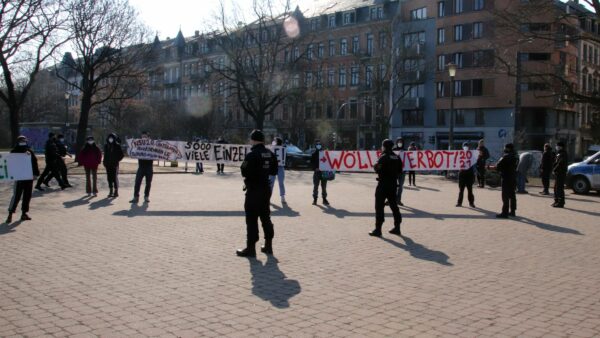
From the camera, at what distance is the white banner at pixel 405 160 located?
17.2 m

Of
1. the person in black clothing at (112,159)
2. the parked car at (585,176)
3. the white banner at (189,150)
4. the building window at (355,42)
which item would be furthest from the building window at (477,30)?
the person in black clothing at (112,159)

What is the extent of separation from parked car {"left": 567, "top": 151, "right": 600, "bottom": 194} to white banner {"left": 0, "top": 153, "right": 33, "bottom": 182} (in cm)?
1954

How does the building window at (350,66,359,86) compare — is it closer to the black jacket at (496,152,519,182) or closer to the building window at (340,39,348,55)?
the building window at (340,39,348,55)

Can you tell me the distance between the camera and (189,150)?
730 inches

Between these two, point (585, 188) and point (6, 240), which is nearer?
point (6, 240)

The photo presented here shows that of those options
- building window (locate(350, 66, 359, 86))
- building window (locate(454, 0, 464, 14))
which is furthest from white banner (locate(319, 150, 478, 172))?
building window (locate(350, 66, 359, 86))

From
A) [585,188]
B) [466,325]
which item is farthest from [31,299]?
[585,188]

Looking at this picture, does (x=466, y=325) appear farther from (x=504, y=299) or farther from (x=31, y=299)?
(x=31, y=299)

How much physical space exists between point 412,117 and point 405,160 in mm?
50968

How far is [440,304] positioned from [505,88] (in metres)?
57.3

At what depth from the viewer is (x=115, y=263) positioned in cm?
800

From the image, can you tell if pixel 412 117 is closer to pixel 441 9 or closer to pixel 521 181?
pixel 441 9

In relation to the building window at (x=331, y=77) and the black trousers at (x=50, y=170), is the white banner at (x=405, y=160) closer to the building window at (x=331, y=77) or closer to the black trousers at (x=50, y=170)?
the black trousers at (x=50, y=170)

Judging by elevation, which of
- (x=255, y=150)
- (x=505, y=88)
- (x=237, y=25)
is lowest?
(x=255, y=150)
